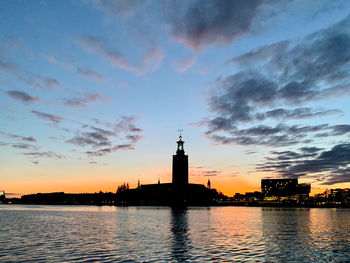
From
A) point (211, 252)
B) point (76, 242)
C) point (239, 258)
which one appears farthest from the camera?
point (76, 242)

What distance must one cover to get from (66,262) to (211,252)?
15.1 meters

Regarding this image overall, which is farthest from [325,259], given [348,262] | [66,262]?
[66,262]

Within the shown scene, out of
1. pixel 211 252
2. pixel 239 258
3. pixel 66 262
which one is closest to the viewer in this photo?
pixel 66 262

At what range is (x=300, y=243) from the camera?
46.3 m

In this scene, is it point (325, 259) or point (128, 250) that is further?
point (128, 250)

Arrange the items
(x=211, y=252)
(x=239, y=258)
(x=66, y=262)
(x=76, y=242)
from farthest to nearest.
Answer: (x=76, y=242) → (x=211, y=252) → (x=239, y=258) → (x=66, y=262)

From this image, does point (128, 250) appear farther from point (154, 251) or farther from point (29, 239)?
point (29, 239)

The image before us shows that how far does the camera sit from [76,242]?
45562 millimetres

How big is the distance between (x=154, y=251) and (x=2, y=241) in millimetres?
23267

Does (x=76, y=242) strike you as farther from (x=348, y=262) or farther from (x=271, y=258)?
(x=348, y=262)

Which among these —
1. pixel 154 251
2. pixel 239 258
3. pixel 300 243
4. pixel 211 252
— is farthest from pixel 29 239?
pixel 300 243

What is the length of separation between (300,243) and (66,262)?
3087 cm

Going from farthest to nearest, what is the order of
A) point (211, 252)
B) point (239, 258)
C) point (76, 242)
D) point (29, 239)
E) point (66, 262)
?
point (29, 239), point (76, 242), point (211, 252), point (239, 258), point (66, 262)

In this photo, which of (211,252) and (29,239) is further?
(29,239)
